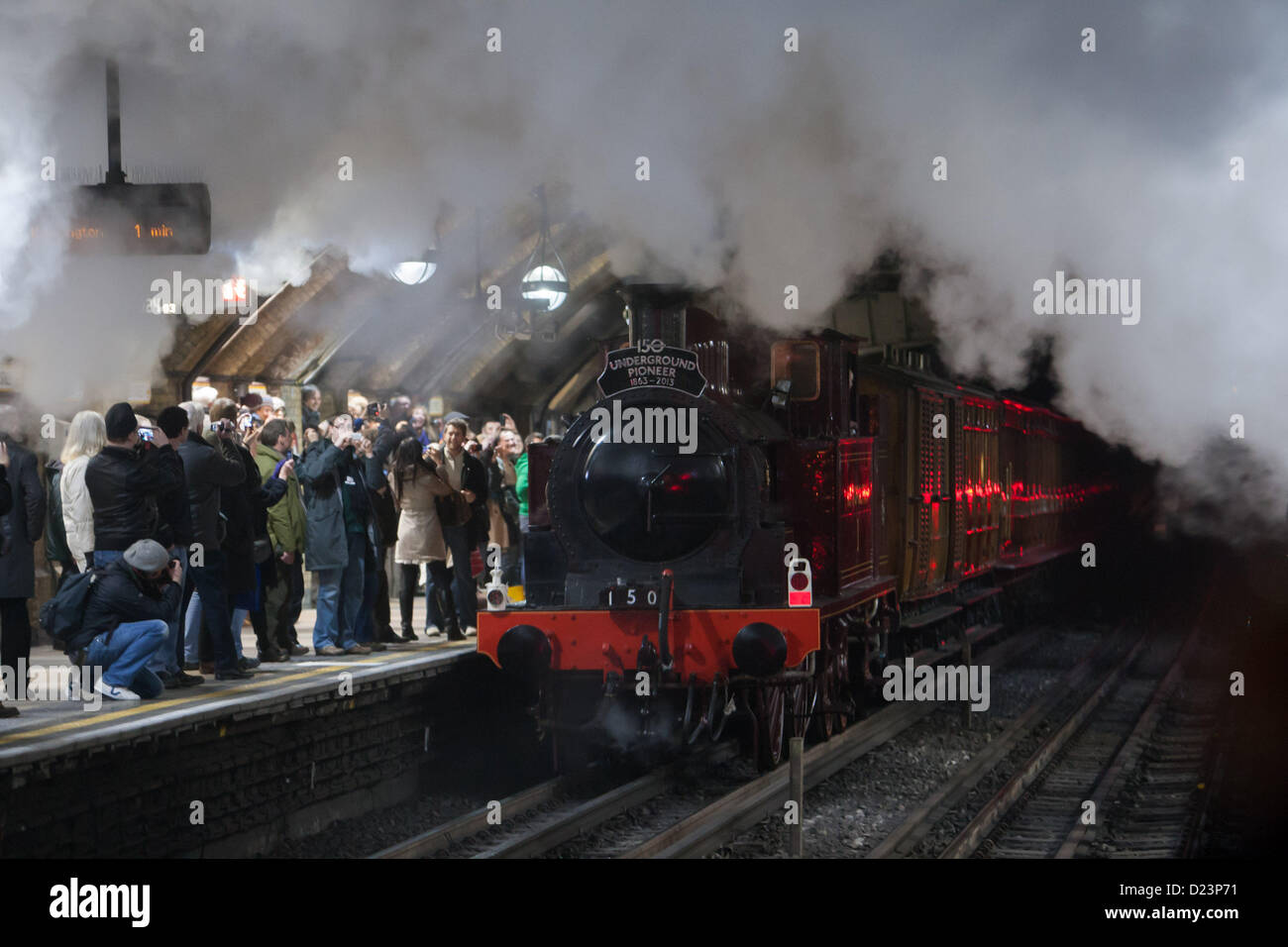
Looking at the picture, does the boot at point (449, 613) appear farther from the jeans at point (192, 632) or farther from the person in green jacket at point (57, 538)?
the person in green jacket at point (57, 538)

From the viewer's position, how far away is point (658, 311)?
8.64 metres

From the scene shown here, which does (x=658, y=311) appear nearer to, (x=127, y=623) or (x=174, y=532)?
(x=174, y=532)

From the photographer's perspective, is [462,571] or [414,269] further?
[462,571]

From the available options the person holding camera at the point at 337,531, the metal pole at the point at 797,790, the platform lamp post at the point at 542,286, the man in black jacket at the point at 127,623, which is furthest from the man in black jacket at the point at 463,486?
the metal pole at the point at 797,790

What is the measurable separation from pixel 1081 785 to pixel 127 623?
572 centimetres

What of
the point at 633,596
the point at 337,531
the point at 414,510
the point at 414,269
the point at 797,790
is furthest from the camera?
the point at 414,510

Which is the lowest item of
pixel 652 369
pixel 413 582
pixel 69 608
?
pixel 413 582

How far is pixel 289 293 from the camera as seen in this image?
602 inches

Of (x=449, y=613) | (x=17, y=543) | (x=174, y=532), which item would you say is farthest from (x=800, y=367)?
(x=17, y=543)

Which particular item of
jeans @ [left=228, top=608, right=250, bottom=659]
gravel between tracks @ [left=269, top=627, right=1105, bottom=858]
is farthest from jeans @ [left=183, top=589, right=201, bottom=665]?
gravel between tracks @ [left=269, top=627, right=1105, bottom=858]

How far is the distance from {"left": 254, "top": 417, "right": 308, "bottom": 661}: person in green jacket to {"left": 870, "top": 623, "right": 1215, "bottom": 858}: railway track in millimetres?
4135

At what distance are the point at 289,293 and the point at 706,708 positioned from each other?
27.6 ft
